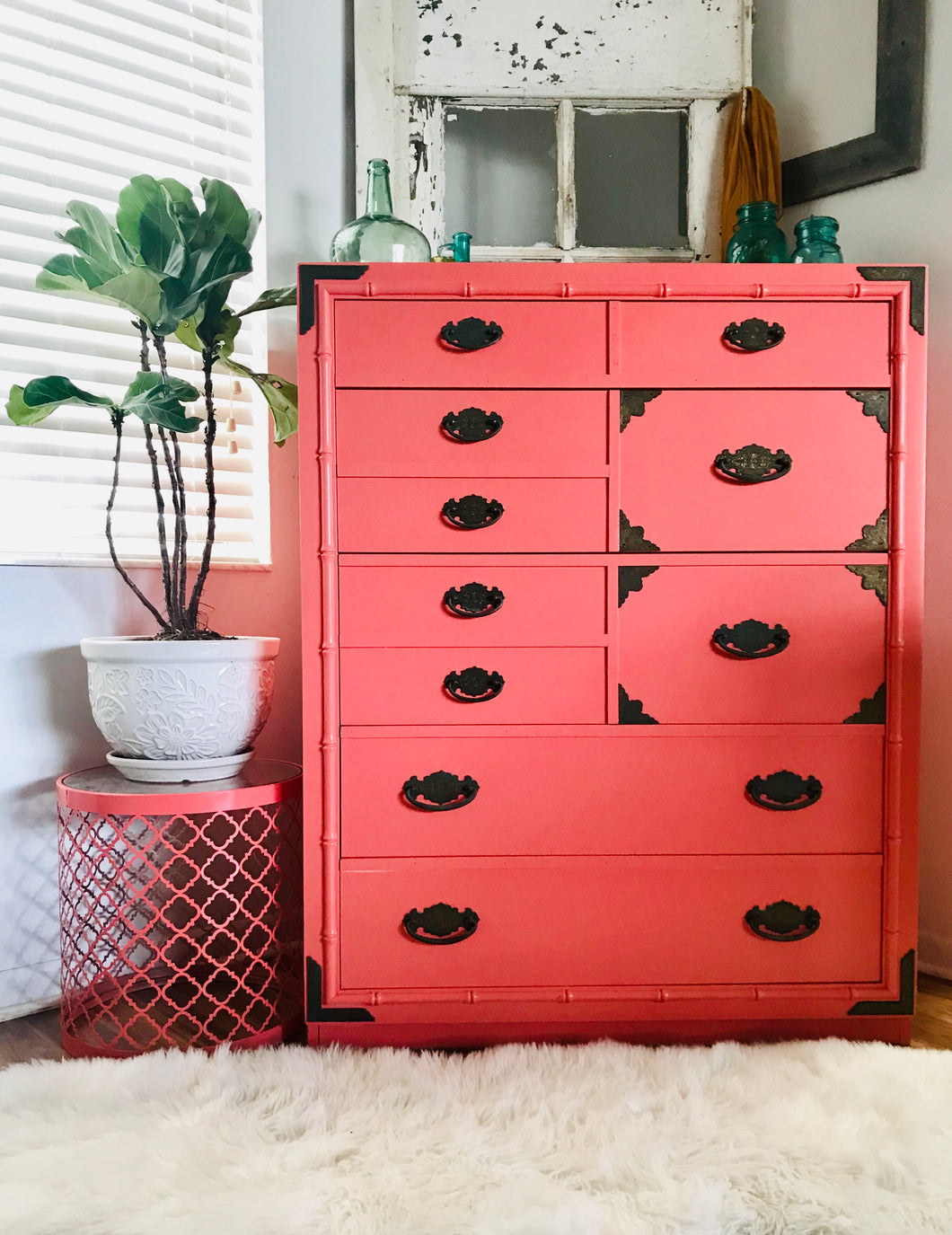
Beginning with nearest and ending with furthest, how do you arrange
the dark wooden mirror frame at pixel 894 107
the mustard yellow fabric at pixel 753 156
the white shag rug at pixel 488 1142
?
the white shag rug at pixel 488 1142 → the dark wooden mirror frame at pixel 894 107 → the mustard yellow fabric at pixel 753 156

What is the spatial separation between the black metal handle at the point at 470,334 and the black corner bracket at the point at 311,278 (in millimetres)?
164

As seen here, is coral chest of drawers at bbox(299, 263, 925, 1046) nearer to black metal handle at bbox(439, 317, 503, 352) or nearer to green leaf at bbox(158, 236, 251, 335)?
black metal handle at bbox(439, 317, 503, 352)

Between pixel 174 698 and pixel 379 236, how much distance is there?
2.97 ft

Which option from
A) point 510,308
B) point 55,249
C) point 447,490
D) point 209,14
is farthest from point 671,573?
point 209,14

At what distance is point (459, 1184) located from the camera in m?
0.99

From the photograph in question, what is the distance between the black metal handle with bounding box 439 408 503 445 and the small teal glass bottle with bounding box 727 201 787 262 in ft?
2.00

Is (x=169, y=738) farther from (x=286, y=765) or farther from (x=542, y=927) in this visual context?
(x=542, y=927)

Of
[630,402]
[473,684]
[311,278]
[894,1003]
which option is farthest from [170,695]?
[894,1003]

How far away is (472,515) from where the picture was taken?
4.41ft

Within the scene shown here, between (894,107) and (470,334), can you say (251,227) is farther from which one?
(894,107)

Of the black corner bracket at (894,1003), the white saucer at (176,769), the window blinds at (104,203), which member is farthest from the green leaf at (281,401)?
the black corner bracket at (894,1003)

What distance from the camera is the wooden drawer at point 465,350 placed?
134 cm

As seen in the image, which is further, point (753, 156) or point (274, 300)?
point (753, 156)

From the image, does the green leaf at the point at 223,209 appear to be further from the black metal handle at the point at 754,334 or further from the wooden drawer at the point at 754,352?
the black metal handle at the point at 754,334
